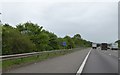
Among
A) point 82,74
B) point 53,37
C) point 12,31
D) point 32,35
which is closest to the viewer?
point 82,74

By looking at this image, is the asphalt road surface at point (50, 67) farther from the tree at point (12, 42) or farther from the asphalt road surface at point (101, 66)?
the tree at point (12, 42)

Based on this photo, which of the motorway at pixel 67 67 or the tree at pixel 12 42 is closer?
the motorway at pixel 67 67

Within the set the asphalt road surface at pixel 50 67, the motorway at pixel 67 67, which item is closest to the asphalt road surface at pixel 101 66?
the motorway at pixel 67 67

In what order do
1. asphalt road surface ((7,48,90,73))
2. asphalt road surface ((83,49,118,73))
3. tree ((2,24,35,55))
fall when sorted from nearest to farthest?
asphalt road surface ((7,48,90,73)), asphalt road surface ((83,49,118,73)), tree ((2,24,35,55))

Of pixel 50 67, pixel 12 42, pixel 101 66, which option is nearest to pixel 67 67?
pixel 50 67

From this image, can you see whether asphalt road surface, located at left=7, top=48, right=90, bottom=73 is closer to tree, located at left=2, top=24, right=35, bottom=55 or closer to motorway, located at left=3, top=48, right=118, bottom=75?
motorway, located at left=3, top=48, right=118, bottom=75

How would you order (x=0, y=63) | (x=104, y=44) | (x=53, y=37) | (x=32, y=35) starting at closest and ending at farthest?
(x=0, y=63)
(x=32, y=35)
(x=53, y=37)
(x=104, y=44)

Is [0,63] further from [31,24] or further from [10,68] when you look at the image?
[31,24]

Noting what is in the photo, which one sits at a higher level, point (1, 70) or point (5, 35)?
point (5, 35)

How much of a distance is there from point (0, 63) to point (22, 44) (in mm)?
16128

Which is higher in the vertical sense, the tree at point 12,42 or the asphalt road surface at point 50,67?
the tree at point 12,42

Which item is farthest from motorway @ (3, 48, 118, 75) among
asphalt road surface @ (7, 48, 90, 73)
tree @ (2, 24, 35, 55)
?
tree @ (2, 24, 35, 55)

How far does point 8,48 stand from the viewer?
31.8m

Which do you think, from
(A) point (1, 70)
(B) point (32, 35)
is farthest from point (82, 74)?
(B) point (32, 35)
